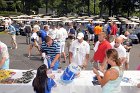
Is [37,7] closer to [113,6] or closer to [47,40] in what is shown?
[113,6]

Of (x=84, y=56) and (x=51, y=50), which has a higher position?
(x=51, y=50)

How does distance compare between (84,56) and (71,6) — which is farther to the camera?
(71,6)

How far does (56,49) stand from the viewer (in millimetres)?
10070

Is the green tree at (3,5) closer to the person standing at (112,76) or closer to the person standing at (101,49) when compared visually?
the person standing at (101,49)

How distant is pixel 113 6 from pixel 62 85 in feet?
205

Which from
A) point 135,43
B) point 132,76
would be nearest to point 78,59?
point 132,76

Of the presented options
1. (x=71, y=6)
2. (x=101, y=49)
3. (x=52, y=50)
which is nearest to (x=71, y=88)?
(x=52, y=50)

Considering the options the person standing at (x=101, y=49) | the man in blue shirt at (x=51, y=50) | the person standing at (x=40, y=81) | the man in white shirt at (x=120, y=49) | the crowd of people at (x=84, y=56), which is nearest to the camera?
the crowd of people at (x=84, y=56)

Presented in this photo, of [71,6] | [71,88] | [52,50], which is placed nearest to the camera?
[71,88]

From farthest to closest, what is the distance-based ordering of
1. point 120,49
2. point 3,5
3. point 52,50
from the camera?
point 3,5 → point 120,49 → point 52,50

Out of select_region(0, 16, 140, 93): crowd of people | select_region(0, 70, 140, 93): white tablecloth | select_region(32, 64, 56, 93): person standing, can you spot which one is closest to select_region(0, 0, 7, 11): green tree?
select_region(0, 16, 140, 93): crowd of people

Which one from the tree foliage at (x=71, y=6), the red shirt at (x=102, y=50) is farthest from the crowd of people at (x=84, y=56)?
the tree foliage at (x=71, y=6)

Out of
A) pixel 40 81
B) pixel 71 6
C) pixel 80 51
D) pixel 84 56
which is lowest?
pixel 71 6

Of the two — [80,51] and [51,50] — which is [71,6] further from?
[51,50]
